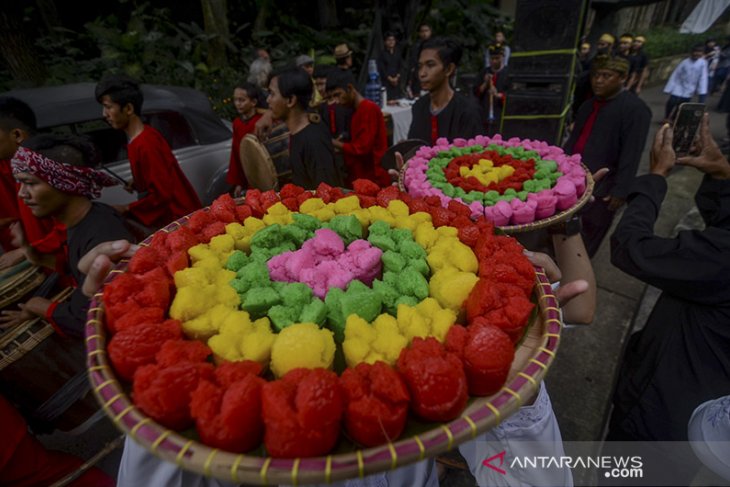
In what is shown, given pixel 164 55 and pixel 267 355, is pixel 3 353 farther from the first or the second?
pixel 164 55

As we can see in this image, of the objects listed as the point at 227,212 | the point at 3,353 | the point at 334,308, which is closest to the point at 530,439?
the point at 334,308

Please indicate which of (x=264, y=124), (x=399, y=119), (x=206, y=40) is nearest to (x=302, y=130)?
(x=264, y=124)

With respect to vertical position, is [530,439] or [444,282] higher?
[444,282]

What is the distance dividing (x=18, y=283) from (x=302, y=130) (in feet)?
7.35

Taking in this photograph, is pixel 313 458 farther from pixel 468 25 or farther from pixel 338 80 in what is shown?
pixel 468 25

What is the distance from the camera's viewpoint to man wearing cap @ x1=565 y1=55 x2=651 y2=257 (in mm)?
3562

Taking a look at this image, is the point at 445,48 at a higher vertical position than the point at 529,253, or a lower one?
higher

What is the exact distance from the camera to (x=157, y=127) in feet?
14.9

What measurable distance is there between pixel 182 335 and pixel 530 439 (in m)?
1.30

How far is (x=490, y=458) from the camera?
140 centimetres

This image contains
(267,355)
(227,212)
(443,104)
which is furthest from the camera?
(443,104)

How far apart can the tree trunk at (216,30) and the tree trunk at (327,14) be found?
3839 mm

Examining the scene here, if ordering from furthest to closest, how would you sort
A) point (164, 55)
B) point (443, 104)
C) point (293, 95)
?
point (164, 55), point (443, 104), point (293, 95)

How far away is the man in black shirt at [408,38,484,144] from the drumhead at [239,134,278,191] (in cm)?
168
